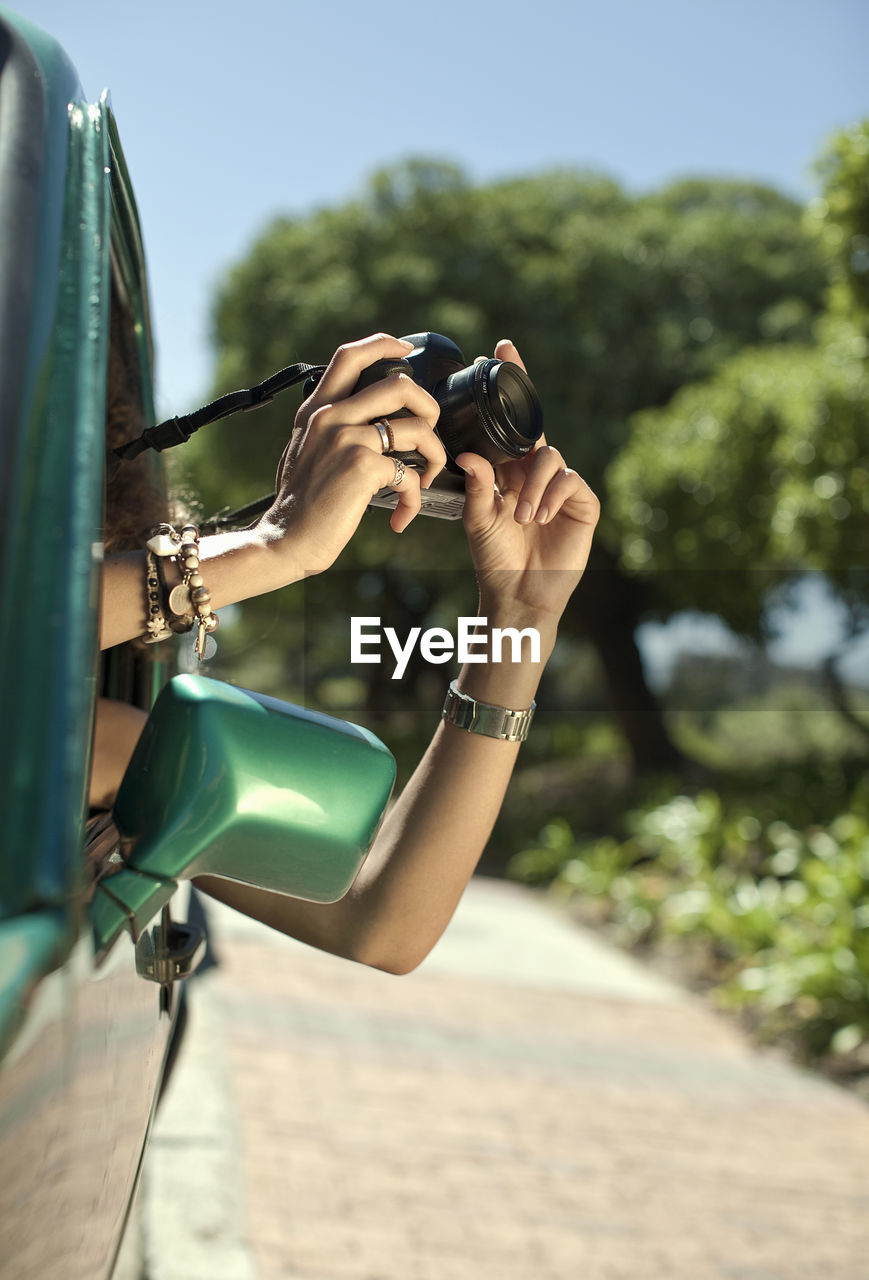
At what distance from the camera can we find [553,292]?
12.0 m

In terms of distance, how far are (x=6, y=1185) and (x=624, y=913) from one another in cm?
713

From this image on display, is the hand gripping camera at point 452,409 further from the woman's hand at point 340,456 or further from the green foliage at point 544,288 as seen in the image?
the green foliage at point 544,288

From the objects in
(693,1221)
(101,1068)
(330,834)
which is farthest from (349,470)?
(693,1221)

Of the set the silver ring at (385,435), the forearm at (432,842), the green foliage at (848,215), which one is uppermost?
the green foliage at (848,215)

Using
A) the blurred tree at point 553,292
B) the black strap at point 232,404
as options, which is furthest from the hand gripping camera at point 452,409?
the blurred tree at point 553,292

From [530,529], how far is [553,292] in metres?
11.1

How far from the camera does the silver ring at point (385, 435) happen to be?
1143 mm

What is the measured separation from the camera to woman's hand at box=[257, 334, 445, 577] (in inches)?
43.8

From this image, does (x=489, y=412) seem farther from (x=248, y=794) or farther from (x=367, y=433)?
(x=248, y=794)

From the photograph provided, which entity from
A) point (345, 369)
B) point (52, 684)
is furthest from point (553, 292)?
point (52, 684)

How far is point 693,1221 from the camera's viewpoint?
137 inches

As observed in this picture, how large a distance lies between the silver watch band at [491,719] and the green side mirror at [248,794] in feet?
1.71

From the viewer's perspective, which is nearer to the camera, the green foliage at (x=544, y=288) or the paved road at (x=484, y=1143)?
the paved road at (x=484, y=1143)

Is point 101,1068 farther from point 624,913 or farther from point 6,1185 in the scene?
point 624,913
